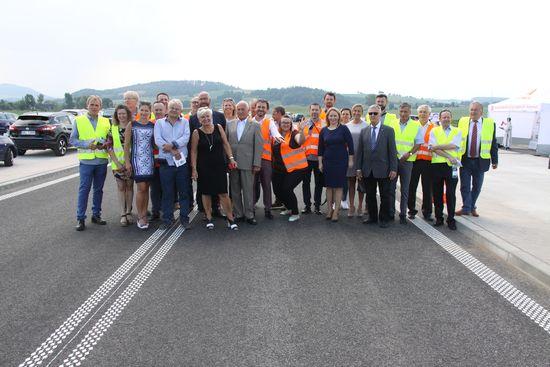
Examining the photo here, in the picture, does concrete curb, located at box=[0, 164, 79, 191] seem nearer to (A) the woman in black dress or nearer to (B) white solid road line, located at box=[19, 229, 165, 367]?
(A) the woman in black dress

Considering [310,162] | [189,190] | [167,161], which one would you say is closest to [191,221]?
[189,190]

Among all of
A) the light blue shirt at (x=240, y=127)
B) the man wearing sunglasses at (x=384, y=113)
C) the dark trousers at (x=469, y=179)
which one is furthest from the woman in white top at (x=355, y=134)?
the light blue shirt at (x=240, y=127)

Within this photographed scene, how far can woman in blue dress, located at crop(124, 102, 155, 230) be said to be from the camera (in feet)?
20.4

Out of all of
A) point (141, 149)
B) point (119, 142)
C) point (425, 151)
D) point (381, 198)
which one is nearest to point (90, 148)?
point (119, 142)

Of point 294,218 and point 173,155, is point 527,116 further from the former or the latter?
point 173,155

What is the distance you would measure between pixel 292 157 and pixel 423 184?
2247mm

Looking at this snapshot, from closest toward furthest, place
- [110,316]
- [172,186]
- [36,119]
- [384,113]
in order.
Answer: [110,316] → [172,186] → [384,113] → [36,119]

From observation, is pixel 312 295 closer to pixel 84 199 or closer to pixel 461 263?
pixel 461 263

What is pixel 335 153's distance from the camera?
6.89 meters

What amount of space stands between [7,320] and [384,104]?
20.5 ft

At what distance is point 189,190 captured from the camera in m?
6.75

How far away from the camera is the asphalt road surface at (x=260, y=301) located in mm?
3160

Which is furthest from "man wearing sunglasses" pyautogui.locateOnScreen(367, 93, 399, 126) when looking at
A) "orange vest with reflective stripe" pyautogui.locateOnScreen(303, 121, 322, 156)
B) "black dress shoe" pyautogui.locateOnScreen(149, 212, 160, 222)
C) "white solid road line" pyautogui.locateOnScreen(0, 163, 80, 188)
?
"white solid road line" pyautogui.locateOnScreen(0, 163, 80, 188)

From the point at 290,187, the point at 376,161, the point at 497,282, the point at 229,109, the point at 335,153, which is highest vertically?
the point at 229,109
